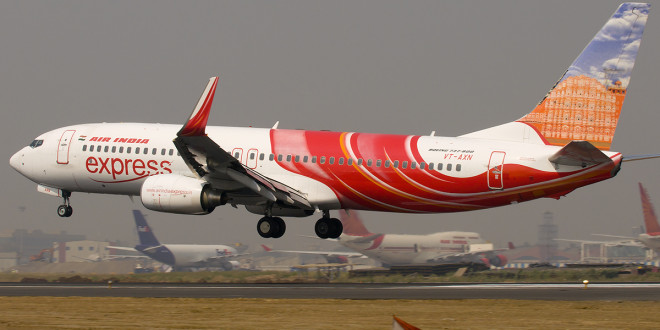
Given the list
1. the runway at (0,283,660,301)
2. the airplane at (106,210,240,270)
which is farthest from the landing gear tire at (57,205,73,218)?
the airplane at (106,210,240,270)

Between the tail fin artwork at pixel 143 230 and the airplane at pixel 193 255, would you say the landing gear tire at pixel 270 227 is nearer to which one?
the airplane at pixel 193 255

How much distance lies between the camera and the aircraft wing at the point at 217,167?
40.1 metres

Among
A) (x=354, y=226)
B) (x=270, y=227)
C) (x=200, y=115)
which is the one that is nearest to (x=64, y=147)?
(x=270, y=227)

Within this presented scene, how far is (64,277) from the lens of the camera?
168ft

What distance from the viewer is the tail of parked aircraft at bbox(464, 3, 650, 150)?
4194 centimetres

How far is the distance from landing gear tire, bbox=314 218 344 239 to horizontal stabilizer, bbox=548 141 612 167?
1155 cm

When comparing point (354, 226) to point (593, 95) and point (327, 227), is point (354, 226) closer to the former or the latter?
point (327, 227)

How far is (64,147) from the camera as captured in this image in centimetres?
4850

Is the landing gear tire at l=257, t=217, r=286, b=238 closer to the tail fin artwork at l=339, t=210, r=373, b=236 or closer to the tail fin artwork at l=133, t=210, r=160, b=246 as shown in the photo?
the tail fin artwork at l=339, t=210, r=373, b=236

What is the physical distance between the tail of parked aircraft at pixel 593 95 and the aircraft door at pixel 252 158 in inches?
436

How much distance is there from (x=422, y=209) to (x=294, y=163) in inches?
248

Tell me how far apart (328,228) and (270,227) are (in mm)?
2901

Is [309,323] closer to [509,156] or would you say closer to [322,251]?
[509,156]

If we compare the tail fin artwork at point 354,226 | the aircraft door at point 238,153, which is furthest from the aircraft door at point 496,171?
the tail fin artwork at point 354,226
